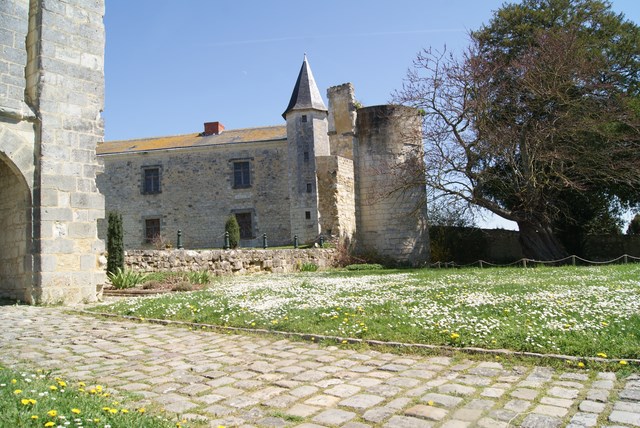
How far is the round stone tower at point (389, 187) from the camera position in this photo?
73.3 feet

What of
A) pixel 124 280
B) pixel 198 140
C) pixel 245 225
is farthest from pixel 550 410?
pixel 198 140

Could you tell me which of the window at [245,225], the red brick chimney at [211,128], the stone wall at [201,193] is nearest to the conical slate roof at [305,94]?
the stone wall at [201,193]

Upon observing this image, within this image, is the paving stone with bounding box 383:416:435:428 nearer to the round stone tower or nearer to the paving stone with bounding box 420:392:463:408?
the paving stone with bounding box 420:392:463:408

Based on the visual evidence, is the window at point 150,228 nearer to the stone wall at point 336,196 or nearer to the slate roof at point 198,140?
the slate roof at point 198,140

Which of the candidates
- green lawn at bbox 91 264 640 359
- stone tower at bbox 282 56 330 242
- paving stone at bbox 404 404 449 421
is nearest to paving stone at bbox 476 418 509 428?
paving stone at bbox 404 404 449 421

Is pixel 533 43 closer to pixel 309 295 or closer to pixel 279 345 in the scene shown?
pixel 309 295

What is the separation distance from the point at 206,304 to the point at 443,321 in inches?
150

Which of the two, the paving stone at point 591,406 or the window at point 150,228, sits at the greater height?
the window at point 150,228

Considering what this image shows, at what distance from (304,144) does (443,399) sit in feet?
71.9

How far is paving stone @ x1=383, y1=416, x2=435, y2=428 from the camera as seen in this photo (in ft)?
10.1

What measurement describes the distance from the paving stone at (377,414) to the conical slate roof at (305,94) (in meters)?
22.4

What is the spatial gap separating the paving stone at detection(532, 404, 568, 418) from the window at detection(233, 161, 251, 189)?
2638 centimetres

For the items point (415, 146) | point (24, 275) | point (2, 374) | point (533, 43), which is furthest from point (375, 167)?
point (2, 374)

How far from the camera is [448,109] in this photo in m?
18.9
